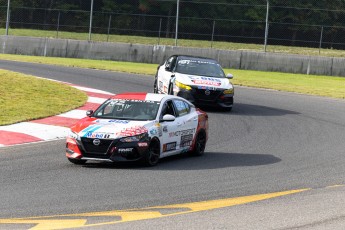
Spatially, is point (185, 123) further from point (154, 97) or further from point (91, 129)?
point (91, 129)

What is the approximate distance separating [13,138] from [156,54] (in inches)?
900

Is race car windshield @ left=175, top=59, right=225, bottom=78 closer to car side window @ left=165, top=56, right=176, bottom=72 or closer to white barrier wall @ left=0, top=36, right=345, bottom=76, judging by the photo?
car side window @ left=165, top=56, right=176, bottom=72

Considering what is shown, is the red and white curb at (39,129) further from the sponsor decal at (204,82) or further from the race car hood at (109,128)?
the sponsor decal at (204,82)

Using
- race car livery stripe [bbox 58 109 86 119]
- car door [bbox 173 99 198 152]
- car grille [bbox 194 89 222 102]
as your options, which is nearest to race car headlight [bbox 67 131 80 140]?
car door [bbox 173 99 198 152]

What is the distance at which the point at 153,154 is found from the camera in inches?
558

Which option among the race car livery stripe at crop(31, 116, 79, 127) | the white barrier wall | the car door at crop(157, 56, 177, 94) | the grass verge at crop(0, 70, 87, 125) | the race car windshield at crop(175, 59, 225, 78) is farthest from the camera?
the white barrier wall

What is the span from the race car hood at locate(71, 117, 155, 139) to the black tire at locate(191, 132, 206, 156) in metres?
1.64

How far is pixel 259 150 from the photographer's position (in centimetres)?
1672

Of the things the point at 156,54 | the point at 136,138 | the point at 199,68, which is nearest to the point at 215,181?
the point at 136,138

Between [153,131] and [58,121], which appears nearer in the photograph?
[153,131]

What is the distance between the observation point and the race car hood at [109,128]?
45.2 ft

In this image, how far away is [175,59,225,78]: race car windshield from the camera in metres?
24.2

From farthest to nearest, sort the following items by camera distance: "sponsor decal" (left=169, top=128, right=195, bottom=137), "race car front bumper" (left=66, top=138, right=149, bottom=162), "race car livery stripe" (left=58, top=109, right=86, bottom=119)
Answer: "race car livery stripe" (left=58, top=109, right=86, bottom=119), "sponsor decal" (left=169, top=128, right=195, bottom=137), "race car front bumper" (left=66, top=138, right=149, bottom=162)

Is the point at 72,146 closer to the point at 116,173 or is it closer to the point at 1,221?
the point at 116,173
